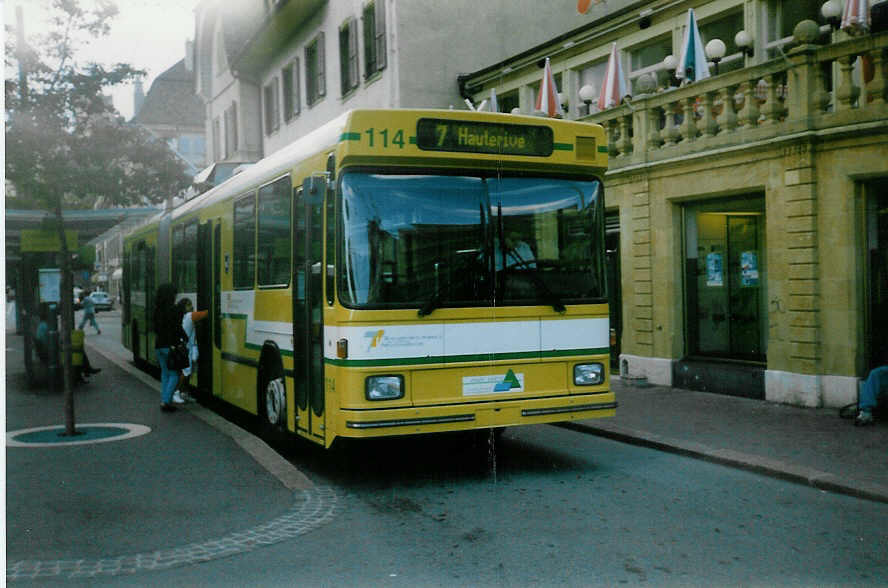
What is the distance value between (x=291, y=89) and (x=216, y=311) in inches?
726

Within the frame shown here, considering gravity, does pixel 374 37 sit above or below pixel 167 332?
above

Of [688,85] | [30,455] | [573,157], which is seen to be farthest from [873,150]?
[30,455]

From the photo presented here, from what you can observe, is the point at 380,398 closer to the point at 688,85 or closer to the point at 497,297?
the point at 497,297

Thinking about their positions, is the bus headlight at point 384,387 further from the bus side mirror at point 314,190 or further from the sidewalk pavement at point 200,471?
the bus side mirror at point 314,190

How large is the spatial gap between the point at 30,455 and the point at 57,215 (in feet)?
7.83

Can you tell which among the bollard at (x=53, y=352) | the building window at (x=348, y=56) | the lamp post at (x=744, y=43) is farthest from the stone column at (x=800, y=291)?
the building window at (x=348, y=56)

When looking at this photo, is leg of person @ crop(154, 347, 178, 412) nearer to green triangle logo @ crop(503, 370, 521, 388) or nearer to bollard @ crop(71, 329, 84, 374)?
bollard @ crop(71, 329, 84, 374)

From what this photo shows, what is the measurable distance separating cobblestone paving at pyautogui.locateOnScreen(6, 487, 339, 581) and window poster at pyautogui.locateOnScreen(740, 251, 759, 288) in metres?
8.59

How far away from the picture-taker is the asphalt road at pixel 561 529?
5355mm

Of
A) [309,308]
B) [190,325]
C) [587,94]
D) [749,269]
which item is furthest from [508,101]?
[309,308]

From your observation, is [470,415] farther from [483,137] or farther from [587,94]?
[587,94]

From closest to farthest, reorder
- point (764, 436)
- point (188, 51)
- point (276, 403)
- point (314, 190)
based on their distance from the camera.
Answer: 1. point (188, 51)
2. point (314, 190)
3. point (276, 403)
4. point (764, 436)

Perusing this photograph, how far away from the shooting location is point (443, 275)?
755cm

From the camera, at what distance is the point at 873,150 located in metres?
11.4
